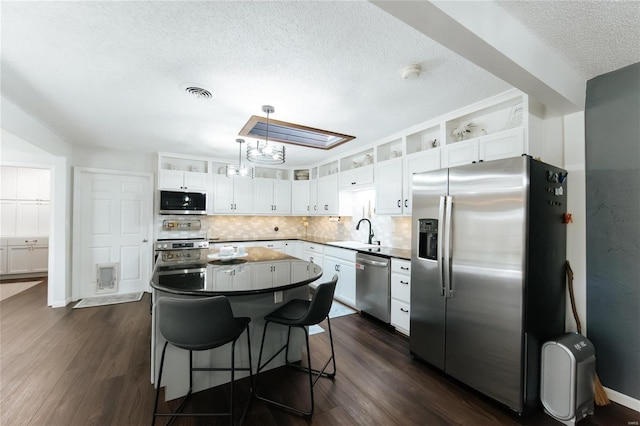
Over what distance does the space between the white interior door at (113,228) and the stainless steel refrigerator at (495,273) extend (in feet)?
15.2

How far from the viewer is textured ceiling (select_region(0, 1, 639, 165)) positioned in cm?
150

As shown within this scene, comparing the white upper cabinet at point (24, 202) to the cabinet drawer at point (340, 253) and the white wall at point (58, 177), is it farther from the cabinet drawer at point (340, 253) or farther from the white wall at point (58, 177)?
the cabinet drawer at point (340, 253)

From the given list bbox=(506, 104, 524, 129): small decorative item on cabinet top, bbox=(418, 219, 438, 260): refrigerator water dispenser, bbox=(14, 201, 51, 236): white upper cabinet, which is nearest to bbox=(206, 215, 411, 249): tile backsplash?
bbox=(418, 219, 438, 260): refrigerator water dispenser

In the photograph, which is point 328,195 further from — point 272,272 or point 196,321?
point 196,321

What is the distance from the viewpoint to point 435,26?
130cm

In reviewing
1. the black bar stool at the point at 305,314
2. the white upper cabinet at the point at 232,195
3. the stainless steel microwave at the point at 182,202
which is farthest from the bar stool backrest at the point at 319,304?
the white upper cabinet at the point at 232,195

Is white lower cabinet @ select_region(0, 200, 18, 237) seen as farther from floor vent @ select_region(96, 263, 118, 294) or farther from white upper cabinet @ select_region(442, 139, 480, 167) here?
white upper cabinet @ select_region(442, 139, 480, 167)

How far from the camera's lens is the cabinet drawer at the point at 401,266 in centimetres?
293

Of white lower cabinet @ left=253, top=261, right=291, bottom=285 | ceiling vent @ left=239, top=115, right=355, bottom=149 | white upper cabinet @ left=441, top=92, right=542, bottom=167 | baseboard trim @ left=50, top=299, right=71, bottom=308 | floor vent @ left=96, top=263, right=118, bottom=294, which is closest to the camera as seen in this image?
white lower cabinet @ left=253, top=261, right=291, bottom=285

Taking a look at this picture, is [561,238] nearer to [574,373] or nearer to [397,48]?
[574,373]

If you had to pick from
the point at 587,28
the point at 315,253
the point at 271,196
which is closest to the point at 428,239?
the point at 587,28

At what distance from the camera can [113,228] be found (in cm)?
449

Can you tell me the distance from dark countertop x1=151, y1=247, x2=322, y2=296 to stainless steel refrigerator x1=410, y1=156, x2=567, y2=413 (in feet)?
3.71

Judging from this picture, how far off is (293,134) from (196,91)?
1.43m
